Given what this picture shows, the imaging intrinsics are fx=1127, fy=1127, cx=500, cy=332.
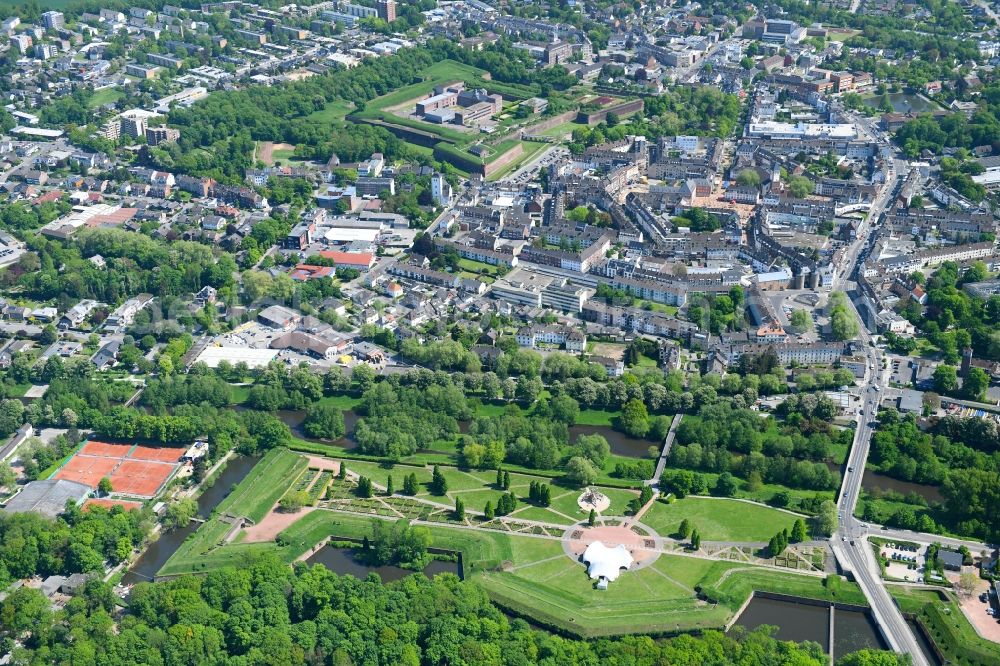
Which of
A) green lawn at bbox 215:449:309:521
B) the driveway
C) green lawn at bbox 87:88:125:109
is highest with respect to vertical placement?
the driveway

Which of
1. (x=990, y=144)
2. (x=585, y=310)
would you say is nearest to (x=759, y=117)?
(x=990, y=144)

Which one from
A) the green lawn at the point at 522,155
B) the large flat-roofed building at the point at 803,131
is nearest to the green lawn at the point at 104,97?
the green lawn at the point at 522,155

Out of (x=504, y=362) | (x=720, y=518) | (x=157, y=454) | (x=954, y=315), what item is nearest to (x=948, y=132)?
(x=954, y=315)

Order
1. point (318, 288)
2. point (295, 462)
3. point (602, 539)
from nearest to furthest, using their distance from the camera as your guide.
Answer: point (602, 539) → point (295, 462) → point (318, 288)

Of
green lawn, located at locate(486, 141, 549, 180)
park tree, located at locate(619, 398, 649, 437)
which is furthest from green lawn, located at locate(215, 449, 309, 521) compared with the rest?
green lawn, located at locate(486, 141, 549, 180)

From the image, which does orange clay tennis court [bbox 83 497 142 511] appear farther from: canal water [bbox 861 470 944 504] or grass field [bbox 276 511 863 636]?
canal water [bbox 861 470 944 504]

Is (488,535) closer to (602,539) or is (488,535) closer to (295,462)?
(602,539)
